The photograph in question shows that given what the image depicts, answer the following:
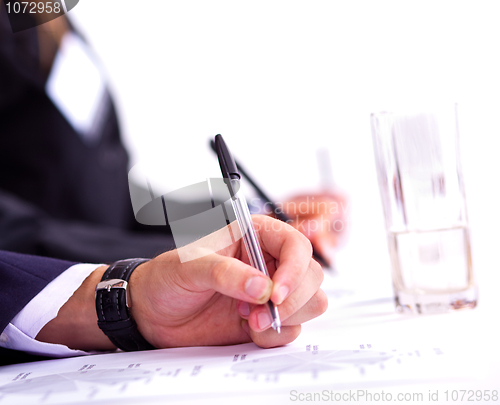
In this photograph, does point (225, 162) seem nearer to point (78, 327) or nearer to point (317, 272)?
point (317, 272)

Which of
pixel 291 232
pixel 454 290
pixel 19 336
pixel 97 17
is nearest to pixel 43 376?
pixel 19 336

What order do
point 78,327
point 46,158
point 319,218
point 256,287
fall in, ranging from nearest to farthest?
point 256,287 < point 78,327 < point 319,218 < point 46,158

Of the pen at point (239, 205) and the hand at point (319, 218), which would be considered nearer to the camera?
the pen at point (239, 205)

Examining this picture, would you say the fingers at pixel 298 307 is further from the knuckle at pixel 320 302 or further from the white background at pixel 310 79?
the white background at pixel 310 79

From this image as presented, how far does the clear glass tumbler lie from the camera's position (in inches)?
15.5

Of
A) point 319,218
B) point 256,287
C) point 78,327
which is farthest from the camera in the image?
point 319,218

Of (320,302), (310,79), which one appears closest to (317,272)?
(320,302)

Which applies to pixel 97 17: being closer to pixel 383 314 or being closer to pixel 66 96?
pixel 66 96

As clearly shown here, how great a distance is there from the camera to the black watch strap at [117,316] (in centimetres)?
37

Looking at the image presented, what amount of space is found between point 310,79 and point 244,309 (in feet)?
2.41

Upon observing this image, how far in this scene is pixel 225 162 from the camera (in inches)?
12.2

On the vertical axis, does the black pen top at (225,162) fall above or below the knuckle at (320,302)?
above

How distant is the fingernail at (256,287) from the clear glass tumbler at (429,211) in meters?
0.17

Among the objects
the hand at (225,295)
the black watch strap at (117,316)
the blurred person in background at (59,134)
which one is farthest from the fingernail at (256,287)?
the blurred person in background at (59,134)
